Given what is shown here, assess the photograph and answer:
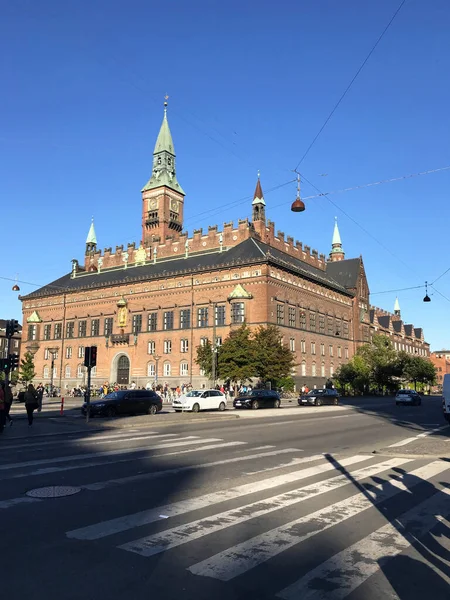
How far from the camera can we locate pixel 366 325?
79.4m

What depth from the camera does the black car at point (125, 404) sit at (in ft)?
83.3

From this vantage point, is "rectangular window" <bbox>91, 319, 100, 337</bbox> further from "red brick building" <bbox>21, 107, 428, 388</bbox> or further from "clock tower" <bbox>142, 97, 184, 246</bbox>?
"clock tower" <bbox>142, 97, 184, 246</bbox>

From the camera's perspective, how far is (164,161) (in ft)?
270

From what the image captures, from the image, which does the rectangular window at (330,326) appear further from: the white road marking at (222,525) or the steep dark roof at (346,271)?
the white road marking at (222,525)

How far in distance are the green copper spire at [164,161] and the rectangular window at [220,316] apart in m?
29.8

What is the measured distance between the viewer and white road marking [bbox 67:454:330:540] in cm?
618

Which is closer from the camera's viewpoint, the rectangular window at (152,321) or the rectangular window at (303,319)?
the rectangular window at (303,319)

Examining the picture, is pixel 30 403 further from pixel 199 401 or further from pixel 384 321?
pixel 384 321

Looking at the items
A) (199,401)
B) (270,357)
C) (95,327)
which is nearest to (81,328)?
(95,327)

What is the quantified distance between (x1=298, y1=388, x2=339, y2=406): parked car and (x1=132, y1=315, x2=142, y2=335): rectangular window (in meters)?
31.0

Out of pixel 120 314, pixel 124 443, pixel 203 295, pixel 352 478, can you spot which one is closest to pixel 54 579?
pixel 352 478

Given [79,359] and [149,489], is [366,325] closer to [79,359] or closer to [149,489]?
[79,359]

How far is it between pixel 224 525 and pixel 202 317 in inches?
2132

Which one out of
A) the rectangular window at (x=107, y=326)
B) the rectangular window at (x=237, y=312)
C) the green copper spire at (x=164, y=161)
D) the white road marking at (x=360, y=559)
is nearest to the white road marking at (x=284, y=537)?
the white road marking at (x=360, y=559)
